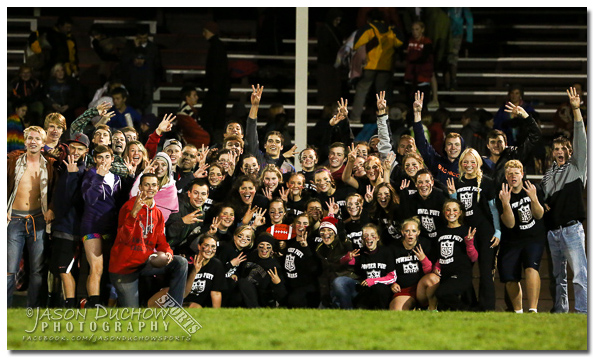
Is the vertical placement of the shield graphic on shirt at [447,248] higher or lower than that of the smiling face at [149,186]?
lower

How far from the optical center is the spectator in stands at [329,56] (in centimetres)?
1434

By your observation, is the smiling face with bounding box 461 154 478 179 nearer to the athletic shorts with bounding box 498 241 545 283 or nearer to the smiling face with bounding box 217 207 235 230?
the athletic shorts with bounding box 498 241 545 283

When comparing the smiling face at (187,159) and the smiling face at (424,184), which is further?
the smiling face at (187,159)

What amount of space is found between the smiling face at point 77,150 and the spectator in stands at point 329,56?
594cm

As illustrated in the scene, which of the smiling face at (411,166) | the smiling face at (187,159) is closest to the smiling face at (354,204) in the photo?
the smiling face at (411,166)

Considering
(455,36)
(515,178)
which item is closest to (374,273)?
(515,178)

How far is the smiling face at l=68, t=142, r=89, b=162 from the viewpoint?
29.9 ft

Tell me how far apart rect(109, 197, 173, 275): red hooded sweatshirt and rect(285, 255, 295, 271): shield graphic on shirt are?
1212 millimetres

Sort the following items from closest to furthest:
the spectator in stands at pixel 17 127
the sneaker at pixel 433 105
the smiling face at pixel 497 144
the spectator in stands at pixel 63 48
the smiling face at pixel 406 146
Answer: the smiling face at pixel 497 144 < the smiling face at pixel 406 146 < the spectator in stands at pixel 17 127 < the spectator in stands at pixel 63 48 < the sneaker at pixel 433 105

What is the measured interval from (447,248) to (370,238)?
708 millimetres

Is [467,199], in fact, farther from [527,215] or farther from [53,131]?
[53,131]

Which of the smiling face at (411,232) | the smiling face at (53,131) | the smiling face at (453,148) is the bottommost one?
the smiling face at (411,232)

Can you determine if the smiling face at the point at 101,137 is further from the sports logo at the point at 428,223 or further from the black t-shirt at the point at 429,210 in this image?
the sports logo at the point at 428,223

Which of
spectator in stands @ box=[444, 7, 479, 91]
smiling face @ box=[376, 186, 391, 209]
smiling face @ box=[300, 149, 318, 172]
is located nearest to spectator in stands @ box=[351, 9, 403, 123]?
spectator in stands @ box=[444, 7, 479, 91]
